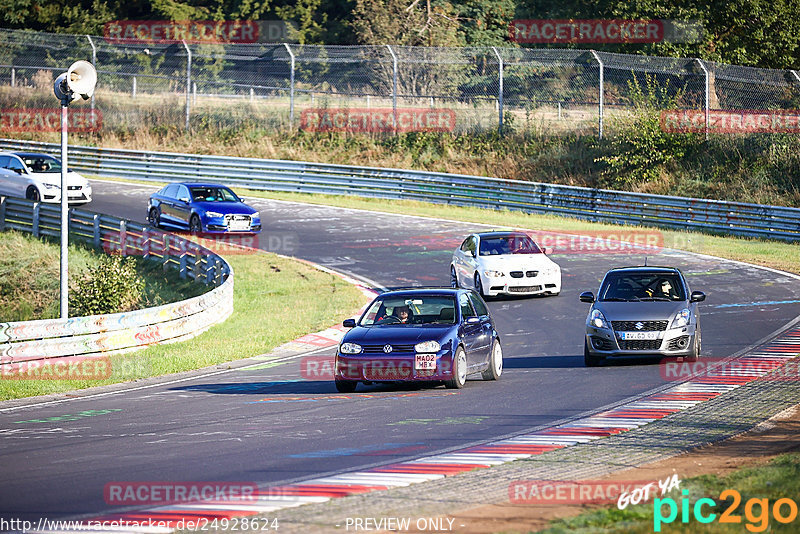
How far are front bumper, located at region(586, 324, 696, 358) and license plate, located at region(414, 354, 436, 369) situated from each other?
3654 mm

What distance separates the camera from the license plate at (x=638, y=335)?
53.3 feet

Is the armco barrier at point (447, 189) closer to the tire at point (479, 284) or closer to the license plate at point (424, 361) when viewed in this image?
the tire at point (479, 284)

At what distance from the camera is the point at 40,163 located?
36594 millimetres

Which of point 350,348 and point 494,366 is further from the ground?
point 350,348

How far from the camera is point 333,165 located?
42.2m

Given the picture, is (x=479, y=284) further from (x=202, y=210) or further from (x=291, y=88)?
(x=291, y=88)

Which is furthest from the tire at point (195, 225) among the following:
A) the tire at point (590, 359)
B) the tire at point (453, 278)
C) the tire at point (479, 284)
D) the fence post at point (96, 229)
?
the tire at point (590, 359)

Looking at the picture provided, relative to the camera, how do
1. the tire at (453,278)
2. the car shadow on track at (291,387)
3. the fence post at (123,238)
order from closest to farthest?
the car shadow on track at (291,387) → the tire at (453,278) → the fence post at (123,238)

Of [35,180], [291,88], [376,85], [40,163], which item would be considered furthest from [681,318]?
[291,88]

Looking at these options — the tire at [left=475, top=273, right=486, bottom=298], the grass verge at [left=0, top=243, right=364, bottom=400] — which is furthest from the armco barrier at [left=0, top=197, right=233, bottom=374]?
the tire at [left=475, top=273, right=486, bottom=298]

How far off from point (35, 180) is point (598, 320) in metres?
24.8

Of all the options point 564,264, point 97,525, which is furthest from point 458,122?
point 97,525

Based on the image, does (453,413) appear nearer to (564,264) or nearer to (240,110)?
(564,264)

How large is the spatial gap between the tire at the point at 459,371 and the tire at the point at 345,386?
1258 millimetres
